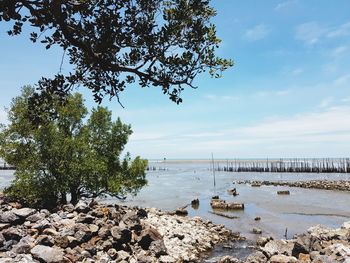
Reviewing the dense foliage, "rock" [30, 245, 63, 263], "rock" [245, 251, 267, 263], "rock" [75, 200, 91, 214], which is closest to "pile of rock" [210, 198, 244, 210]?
the dense foliage

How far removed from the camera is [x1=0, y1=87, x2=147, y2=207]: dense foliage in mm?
20141

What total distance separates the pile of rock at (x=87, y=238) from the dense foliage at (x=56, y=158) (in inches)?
71.2

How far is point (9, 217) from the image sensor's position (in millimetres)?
15883

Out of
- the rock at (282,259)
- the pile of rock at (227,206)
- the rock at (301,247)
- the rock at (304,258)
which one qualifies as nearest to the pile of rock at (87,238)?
the rock at (282,259)

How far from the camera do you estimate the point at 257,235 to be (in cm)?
2302

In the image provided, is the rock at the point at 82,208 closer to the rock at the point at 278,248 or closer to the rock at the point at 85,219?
the rock at the point at 85,219

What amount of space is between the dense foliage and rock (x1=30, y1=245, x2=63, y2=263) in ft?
22.3

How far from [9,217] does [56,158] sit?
535cm

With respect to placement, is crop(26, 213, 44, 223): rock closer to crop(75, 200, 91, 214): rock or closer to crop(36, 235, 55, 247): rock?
crop(75, 200, 91, 214): rock

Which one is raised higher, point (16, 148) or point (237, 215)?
point (16, 148)

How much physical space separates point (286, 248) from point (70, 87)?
1240 cm

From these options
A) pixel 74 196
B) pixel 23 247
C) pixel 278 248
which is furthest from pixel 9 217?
pixel 278 248

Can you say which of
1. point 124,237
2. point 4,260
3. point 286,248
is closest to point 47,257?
point 4,260

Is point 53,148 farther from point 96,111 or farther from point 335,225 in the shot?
point 335,225
